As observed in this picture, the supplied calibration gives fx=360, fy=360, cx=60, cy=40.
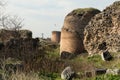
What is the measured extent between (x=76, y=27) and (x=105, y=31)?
5.14m

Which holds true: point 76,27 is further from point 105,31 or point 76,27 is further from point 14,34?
point 14,34

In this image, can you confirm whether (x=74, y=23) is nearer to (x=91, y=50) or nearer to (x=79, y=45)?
(x=79, y=45)

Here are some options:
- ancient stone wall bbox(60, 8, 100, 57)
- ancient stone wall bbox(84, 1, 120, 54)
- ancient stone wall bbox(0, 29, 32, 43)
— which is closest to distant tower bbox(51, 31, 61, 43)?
ancient stone wall bbox(60, 8, 100, 57)

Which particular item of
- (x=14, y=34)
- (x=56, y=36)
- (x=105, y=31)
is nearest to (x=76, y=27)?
(x=105, y=31)

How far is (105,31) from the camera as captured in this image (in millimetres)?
25609

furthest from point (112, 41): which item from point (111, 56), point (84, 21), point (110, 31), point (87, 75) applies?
point (87, 75)

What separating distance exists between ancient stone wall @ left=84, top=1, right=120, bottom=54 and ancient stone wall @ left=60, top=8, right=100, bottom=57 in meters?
3.74

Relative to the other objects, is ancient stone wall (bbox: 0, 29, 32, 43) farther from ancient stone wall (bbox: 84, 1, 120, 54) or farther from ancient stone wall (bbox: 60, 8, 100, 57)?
ancient stone wall (bbox: 84, 1, 120, 54)

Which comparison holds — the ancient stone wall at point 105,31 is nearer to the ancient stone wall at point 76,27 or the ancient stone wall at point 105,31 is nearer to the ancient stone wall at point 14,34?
the ancient stone wall at point 76,27

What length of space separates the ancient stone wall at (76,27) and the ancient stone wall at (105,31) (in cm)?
374

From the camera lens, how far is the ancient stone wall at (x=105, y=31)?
973 inches

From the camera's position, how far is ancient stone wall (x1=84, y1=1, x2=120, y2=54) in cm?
2470

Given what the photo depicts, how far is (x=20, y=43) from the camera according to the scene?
25.2 meters

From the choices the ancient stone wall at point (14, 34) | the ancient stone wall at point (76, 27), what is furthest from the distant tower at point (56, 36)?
the ancient stone wall at point (14, 34)
